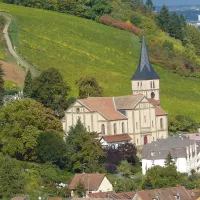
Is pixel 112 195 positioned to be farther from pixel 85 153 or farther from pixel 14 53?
pixel 14 53

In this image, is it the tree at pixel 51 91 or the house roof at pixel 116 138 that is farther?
the tree at pixel 51 91

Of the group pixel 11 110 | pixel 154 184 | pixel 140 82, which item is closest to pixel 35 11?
pixel 140 82

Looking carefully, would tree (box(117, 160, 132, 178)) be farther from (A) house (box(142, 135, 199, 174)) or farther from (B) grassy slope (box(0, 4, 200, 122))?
(B) grassy slope (box(0, 4, 200, 122))

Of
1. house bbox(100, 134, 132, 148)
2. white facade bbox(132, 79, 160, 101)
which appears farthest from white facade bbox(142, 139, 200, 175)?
white facade bbox(132, 79, 160, 101)

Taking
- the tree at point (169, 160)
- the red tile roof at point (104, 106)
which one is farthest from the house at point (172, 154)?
the red tile roof at point (104, 106)

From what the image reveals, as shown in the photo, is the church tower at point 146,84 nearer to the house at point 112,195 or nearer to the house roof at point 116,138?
the house roof at point 116,138

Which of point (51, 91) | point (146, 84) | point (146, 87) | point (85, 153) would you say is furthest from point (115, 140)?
point (146, 84)

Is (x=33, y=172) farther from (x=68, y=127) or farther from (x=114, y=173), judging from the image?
(x=68, y=127)
